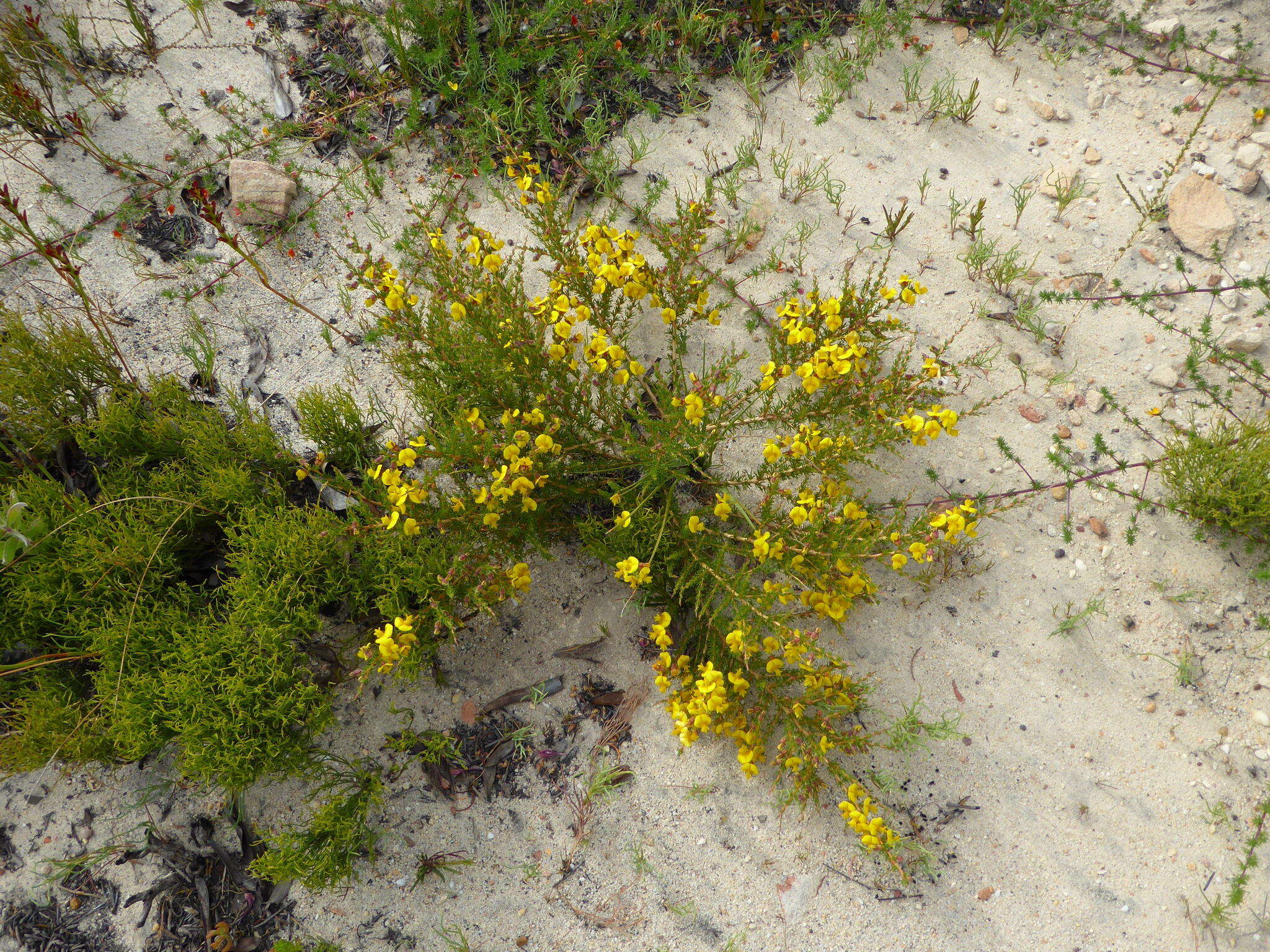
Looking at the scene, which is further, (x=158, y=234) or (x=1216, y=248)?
(x=158, y=234)

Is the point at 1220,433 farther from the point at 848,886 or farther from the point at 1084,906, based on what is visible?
the point at 848,886

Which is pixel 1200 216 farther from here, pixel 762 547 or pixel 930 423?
pixel 762 547

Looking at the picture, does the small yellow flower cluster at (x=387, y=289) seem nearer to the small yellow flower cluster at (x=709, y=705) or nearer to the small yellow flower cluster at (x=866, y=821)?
the small yellow flower cluster at (x=709, y=705)

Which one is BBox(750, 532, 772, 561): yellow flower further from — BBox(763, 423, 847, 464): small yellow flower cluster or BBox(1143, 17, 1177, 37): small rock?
BBox(1143, 17, 1177, 37): small rock

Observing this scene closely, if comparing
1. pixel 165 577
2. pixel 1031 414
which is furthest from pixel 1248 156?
pixel 165 577

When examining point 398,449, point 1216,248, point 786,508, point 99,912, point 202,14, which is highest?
point 202,14

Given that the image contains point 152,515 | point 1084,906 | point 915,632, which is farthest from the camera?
point 915,632

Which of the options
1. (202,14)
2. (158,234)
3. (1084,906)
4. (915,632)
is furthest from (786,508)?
(202,14)
